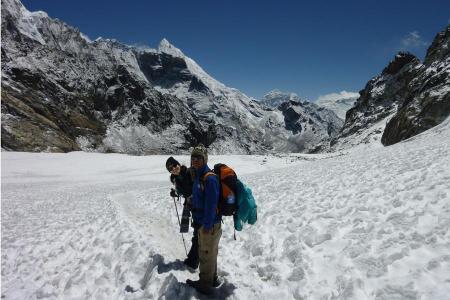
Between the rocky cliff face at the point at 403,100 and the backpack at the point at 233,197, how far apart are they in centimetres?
5006

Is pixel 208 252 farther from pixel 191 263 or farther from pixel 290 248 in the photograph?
pixel 290 248

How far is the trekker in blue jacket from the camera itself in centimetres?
743

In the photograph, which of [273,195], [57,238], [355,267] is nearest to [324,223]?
[355,267]

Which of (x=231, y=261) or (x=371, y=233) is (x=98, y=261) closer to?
(x=231, y=261)

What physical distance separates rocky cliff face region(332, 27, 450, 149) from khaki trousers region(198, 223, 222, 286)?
50442mm

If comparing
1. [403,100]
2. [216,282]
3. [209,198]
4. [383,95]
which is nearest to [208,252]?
[216,282]

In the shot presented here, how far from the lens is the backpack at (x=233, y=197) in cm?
757

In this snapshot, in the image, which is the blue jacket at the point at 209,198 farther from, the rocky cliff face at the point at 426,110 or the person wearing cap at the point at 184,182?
the rocky cliff face at the point at 426,110

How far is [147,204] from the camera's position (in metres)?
21.2

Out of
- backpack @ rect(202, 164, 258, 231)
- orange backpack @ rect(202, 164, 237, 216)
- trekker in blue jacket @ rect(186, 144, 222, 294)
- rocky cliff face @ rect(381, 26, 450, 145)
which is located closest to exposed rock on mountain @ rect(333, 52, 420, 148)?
rocky cliff face @ rect(381, 26, 450, 145)

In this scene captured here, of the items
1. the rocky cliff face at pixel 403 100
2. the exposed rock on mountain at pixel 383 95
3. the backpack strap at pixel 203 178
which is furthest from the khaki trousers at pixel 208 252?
the exposed rock on mountain at pixel 383 95

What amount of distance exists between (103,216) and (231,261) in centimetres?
945

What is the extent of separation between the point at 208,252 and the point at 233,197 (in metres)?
1.47

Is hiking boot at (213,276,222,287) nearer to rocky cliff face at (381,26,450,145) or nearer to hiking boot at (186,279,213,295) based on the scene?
hiking boot at (186,279,213,295)
